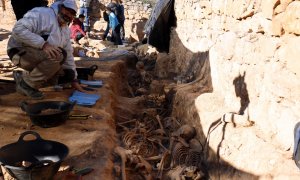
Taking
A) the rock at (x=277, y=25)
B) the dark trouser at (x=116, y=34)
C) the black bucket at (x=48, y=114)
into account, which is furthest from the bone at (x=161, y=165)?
the dark trouser at (x=116, y=34)

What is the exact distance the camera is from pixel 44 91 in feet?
16.7

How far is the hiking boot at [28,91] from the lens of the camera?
465cm

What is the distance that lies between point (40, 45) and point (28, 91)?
88 cm

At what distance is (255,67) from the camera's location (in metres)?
3.61

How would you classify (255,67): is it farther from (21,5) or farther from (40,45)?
(21,5)

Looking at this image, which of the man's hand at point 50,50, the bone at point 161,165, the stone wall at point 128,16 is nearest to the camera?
the bone at point 161,165

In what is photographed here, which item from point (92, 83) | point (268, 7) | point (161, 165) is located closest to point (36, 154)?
point (161, 165)

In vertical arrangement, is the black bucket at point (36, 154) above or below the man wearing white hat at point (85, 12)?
below

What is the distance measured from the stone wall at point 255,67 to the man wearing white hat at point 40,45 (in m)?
2.20

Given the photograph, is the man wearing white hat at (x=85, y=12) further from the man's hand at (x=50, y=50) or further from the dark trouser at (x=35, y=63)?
the man's hand at (x=50, y=50)

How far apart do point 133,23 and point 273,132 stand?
1539cm

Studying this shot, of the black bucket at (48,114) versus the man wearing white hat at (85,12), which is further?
the man wearing white hat at (85,12)

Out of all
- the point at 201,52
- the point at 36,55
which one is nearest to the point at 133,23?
the point at 201,52

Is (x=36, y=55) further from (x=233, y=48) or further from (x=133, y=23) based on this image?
(x=133, y=23)
